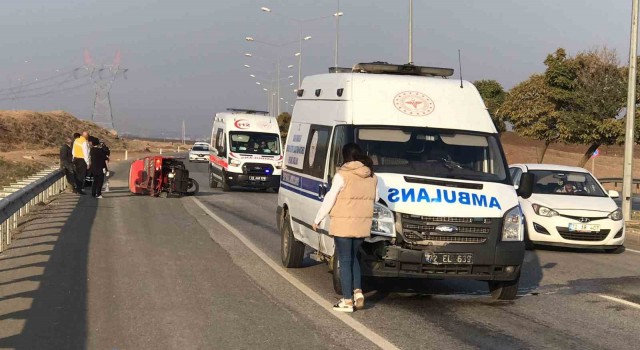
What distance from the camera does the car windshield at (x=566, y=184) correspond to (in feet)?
49.3

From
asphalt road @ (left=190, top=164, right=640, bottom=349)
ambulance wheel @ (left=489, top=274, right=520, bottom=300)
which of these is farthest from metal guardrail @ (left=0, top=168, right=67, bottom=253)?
ambulance wheel @ (left=489, top=274, right=520, bottom=300)

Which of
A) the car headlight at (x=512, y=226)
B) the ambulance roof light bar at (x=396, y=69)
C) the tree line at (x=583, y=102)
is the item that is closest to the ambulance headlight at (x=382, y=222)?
the car headlight at (x=512, y=226)

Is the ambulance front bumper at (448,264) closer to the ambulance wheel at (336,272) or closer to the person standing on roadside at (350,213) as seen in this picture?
the person standing on roadside at (350,213)

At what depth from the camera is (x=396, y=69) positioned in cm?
1064

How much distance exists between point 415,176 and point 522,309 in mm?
1863

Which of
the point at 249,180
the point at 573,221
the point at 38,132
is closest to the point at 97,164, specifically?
the point at 249,180

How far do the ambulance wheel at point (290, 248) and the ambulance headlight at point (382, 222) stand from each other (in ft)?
8.02

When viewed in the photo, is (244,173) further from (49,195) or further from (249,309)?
(249,309)

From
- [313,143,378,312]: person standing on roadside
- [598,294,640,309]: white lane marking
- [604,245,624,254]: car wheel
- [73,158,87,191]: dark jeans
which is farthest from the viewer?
[73,158,87,191]: dark jeans

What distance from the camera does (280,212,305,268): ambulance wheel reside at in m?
10.8

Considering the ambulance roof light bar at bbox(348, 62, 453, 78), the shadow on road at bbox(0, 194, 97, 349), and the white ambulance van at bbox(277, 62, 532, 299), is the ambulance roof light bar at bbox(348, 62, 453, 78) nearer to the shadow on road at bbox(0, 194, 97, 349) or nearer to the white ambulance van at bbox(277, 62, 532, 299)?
the white ambulance van at bbox(277, 62, 532, 299)

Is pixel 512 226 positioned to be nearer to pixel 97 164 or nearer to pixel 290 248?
pixel 290 248

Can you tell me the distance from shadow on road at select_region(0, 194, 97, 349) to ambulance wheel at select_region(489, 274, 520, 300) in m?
4.50

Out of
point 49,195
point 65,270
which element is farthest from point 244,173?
point 65,270
